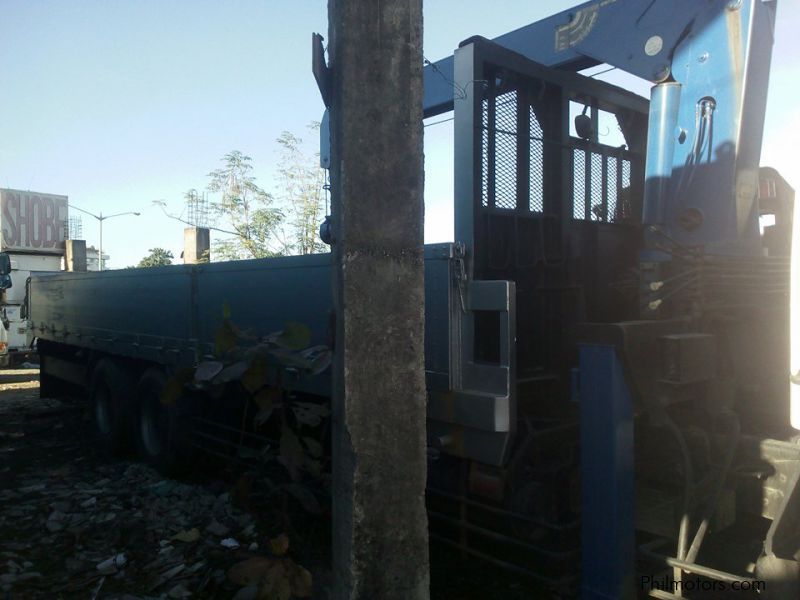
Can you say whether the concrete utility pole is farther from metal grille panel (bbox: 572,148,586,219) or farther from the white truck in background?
the white truck in background

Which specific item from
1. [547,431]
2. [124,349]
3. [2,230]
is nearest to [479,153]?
[547,431]

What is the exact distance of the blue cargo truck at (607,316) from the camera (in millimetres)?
3211

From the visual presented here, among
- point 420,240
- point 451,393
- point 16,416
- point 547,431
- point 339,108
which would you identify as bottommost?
point 16,416

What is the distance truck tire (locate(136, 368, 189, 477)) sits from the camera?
6.70 metres

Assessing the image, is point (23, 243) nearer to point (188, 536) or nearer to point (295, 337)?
point (188, 536)

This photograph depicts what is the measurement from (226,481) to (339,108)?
4.99 metres

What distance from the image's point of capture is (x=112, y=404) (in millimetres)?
7965

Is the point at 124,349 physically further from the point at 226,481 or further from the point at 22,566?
the point at 22,566

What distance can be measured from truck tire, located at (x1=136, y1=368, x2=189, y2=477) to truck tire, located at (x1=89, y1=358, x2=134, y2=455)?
271mm

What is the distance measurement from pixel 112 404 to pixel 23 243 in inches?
1062

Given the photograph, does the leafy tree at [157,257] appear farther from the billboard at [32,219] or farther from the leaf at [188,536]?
the leaf at [188,536]

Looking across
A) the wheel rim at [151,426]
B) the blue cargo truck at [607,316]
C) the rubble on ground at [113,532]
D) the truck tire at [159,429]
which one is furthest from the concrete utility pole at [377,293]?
the wheel rim at [151,426]

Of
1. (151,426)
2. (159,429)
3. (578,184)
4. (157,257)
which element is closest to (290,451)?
(578,184)

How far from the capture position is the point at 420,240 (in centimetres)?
259
